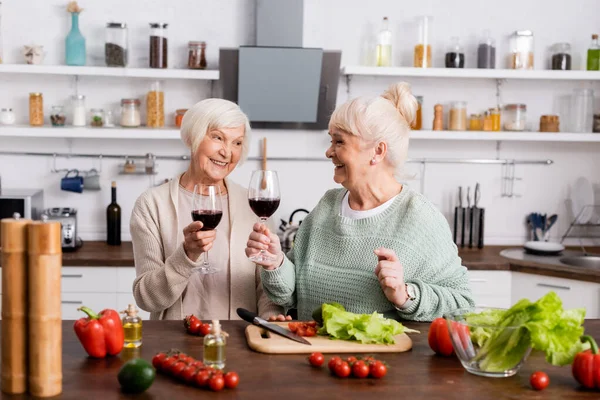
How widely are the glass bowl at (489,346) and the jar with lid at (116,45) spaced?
3227 mm

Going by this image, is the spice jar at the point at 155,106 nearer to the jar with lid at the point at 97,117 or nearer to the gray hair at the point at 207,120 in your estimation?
the jar with lid at the point at 97,117

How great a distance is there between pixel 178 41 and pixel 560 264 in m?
2.60

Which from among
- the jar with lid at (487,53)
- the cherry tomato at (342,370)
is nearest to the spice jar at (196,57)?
the jar with lid at (487,53)

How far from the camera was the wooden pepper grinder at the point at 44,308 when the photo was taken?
167 cm

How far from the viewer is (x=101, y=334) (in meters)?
1.94

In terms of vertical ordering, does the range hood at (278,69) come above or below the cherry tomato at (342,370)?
above

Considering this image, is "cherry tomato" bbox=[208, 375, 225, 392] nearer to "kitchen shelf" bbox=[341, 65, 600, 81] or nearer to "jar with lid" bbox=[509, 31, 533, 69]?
"kitchen shelf" bbox=[341, 65, 600, 81]

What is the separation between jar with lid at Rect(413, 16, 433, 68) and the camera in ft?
15.8

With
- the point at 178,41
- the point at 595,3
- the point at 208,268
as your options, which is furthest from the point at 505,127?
the point at 208,268

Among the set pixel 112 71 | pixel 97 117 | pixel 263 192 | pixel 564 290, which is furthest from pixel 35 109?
pixel 564 290

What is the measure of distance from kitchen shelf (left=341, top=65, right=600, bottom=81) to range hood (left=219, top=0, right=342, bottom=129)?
18cm

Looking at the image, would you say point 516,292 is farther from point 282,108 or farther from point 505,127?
point 282,108

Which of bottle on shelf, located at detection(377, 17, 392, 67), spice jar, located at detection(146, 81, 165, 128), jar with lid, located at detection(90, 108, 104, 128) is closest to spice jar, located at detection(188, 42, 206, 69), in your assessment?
spice jar, located at detection(146, 81, 165, 128)

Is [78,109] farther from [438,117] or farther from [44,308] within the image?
[44,308]
